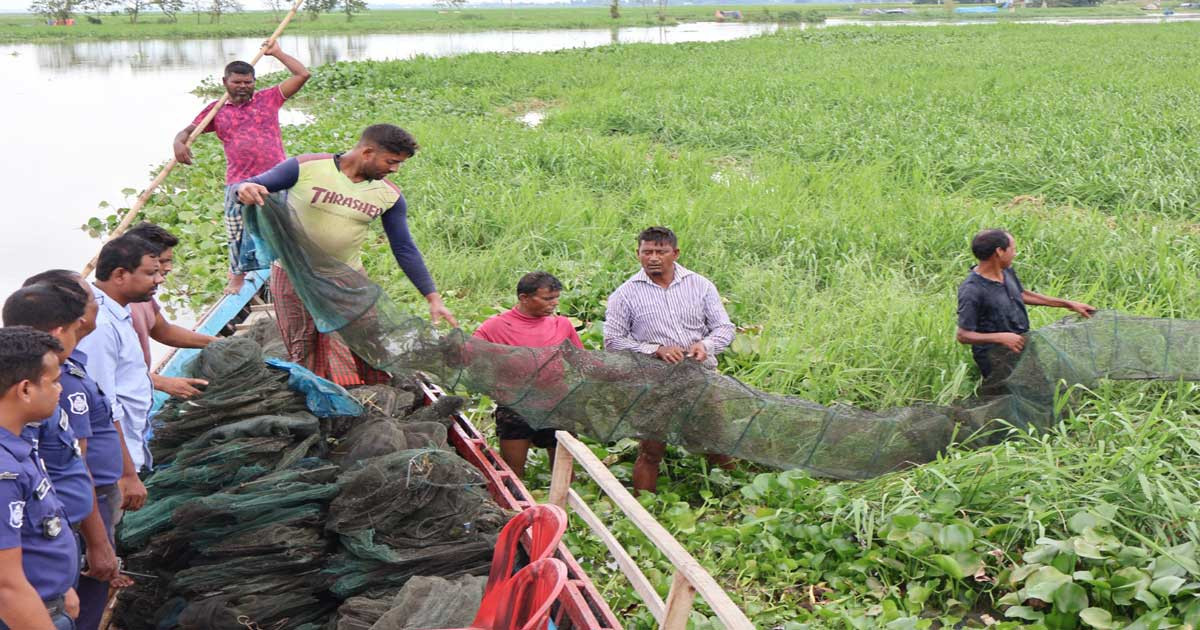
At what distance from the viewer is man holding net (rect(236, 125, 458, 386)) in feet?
12.9

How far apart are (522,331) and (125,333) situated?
168cm

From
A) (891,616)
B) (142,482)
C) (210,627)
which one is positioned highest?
(142,482)

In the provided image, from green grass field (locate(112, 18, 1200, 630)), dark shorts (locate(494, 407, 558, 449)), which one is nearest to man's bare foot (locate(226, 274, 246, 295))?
green grass field (locate(112, 18, 1200, 630))

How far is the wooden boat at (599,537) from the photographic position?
7.89 feet

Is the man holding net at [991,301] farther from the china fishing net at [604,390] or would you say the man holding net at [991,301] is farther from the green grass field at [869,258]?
the china fishing net at [604,390]

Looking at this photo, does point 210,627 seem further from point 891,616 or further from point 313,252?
point 891,616

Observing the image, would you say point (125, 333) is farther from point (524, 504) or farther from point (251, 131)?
point (251, 131)

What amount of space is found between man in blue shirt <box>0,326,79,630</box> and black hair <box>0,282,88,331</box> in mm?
203

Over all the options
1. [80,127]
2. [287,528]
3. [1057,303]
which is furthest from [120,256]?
[80,127]

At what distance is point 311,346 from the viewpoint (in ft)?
14.5

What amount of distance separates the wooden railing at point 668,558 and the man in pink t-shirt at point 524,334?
928 millimetres

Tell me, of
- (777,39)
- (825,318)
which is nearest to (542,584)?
(825,318)

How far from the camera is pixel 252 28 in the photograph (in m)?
52.8

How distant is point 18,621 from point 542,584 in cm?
111
